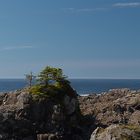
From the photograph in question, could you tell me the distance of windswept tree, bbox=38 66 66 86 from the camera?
52984mm

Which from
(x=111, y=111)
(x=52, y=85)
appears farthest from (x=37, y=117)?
(x=111, y=111)

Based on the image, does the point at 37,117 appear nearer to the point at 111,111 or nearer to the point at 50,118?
the point at 50,118

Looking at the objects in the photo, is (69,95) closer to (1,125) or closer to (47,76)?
(47,76)

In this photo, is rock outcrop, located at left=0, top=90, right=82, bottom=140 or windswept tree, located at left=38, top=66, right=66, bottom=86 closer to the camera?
rock outcrop, located at left=0, top=90, right=82, bottom=140

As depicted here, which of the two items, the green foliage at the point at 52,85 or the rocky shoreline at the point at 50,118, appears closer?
the rocky shoreline at the point at 50,118

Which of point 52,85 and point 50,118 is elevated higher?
point 52,85

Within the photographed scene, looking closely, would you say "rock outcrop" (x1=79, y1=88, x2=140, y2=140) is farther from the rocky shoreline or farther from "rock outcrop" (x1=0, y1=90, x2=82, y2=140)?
"rock outcrop" (x1=0, y1=90, x2=82, y2=140)

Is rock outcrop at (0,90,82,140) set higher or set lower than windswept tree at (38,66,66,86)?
lower

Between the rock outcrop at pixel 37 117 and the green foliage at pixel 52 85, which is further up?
the green foliage at pixel 52 85

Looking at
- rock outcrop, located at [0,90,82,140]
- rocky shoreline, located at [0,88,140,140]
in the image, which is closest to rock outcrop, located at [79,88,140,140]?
rocky shoreline, located at [0,88,140,140]

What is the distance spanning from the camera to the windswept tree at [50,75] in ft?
174

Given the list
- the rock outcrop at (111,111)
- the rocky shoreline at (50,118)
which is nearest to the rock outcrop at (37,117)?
the rocky shoreline at (50,118)

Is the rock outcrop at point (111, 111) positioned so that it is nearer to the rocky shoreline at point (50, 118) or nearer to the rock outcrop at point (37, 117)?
the rocky shoreline at point (50, 118)

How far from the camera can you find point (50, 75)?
53.4m
